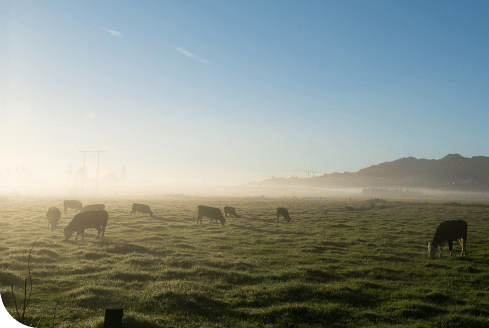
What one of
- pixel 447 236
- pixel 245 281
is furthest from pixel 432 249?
pixel 245 281

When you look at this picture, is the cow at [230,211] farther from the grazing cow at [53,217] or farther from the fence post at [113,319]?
the fence post at [113,319]

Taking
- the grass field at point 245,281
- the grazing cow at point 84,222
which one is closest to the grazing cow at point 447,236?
the grass field at point 245,281

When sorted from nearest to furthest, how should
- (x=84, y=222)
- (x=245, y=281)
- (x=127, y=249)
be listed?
1. (x=245, y=281)
2. (x=127, y=249)
3. (x=84, y=222)

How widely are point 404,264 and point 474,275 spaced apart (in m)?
3.09

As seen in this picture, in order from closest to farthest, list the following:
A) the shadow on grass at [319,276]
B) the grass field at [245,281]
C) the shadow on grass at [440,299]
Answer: the grass field at [245,281] → the shadow on grass at [440,299] → the shadow on grass at [319,276]

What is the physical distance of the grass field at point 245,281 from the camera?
8.73 meters

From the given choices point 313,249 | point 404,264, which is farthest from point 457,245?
point 313,249

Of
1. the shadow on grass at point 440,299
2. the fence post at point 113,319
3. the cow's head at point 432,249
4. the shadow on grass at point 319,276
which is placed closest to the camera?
the fence post at point 113,319

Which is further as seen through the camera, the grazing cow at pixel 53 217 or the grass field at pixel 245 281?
the grazing cow at pixel 53 217

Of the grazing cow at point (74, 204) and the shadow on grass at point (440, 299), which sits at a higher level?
the shadow on grass at point (440, 299)

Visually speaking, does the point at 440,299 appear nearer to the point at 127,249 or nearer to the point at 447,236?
the point at 447,236

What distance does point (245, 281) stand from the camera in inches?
480

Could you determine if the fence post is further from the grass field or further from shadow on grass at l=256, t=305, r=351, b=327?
shadow on grass at l=256, t=305, r=351, b=327

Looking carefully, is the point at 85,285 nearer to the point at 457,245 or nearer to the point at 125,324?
the point at 125,324
